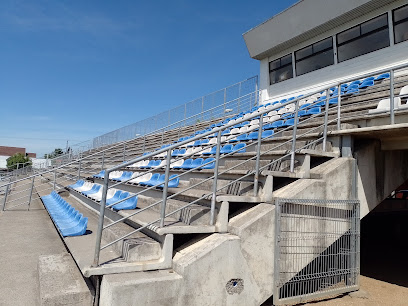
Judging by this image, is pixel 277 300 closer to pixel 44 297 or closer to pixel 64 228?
pixel 44 297

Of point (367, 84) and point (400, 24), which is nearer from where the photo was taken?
point (367, 84)

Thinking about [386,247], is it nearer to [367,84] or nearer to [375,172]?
[367,84]

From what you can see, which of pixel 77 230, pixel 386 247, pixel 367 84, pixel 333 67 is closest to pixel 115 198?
pixel 77 230

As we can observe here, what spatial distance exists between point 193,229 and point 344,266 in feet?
8.51

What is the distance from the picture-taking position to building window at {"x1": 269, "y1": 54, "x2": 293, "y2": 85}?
13227 millimetres

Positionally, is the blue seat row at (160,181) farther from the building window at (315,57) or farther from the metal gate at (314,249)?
the building window at (315,57)

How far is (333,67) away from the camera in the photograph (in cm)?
1142

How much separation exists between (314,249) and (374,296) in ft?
4.68

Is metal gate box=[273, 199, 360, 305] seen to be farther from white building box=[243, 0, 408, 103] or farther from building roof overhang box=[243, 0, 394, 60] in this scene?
building roof overhang box=[243, 0, 394, 60]

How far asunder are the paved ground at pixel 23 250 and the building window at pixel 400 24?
35.0 ft

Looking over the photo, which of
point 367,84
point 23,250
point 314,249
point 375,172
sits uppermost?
point 367,84

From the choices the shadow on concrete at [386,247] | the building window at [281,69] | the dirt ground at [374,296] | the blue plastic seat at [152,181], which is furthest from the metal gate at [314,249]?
the building window at [281,69]

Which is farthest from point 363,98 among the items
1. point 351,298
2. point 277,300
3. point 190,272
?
point 190,272

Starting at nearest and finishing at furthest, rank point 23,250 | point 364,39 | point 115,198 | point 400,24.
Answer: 1. point 23,250
2. point 115,198
3. point 400,24
4. point 364,39
